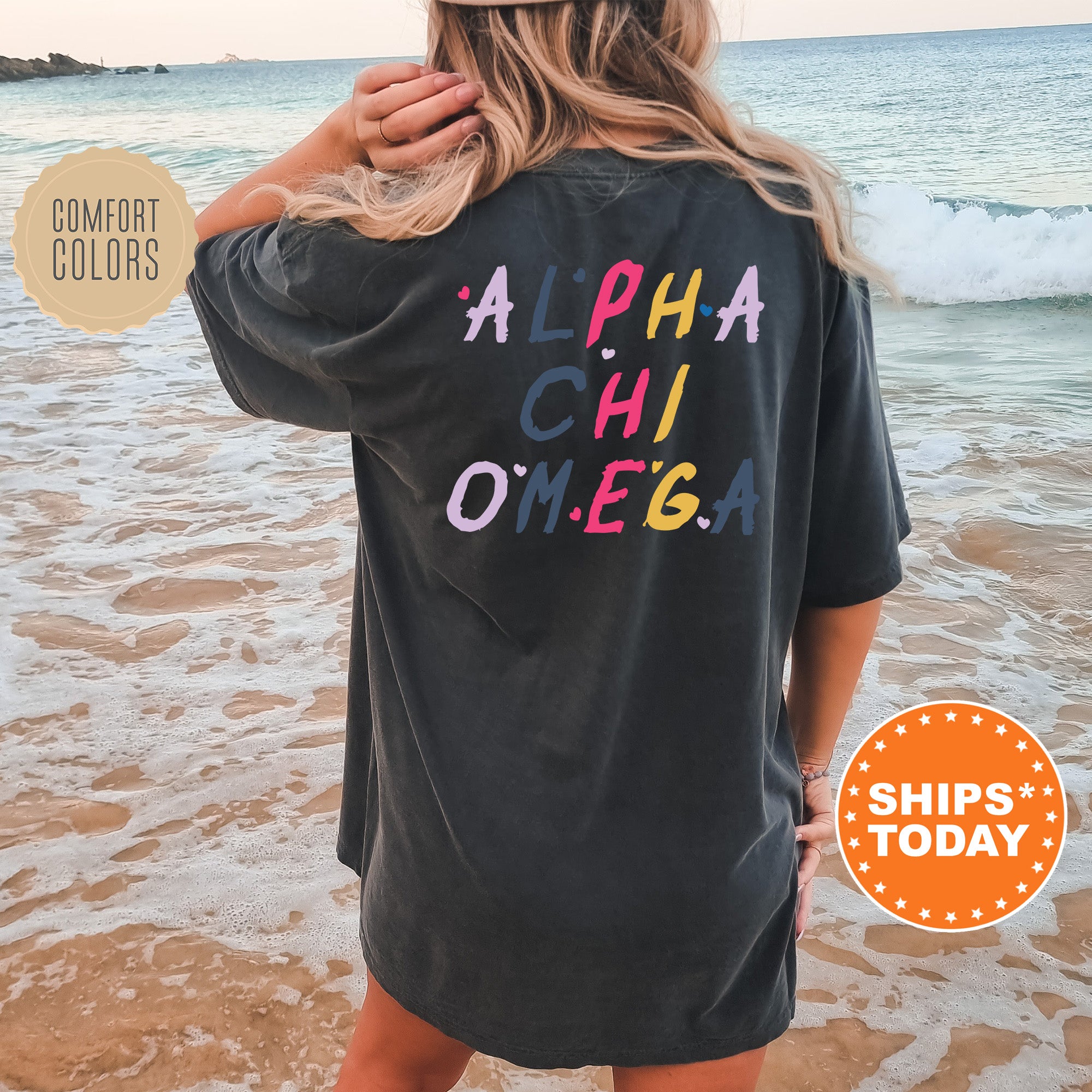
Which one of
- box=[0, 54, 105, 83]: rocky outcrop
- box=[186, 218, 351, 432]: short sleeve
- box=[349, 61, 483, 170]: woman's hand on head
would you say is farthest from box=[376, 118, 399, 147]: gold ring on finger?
box=[0, 54, 105, 83]: rocky outcrop

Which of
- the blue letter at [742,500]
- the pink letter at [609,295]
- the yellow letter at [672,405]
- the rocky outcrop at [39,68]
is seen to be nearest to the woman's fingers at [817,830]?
the blue letter at [742,500]

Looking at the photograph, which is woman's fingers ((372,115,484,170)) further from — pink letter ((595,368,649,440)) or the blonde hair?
pink letter ((595,368,649,440))

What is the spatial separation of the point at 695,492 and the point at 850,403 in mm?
190

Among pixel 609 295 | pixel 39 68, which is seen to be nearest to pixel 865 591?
→ pixel 609 295

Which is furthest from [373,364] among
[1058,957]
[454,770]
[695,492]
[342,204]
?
[1058,957]

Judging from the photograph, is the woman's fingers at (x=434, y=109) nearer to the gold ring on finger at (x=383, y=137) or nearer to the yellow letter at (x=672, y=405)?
the gold ring on finger at (x=383, y=137)

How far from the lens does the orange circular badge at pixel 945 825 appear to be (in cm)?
237

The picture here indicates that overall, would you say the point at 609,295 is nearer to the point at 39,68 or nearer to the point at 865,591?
the point at 865,591

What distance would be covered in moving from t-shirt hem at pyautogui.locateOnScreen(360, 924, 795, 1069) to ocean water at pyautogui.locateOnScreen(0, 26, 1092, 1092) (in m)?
0.86

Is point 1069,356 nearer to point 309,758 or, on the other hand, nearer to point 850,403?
point 309,758

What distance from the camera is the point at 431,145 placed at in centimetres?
92

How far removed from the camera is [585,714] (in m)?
0.96

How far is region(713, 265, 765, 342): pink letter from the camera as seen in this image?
0.87 metres

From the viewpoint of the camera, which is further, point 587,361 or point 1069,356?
point 1069,356
